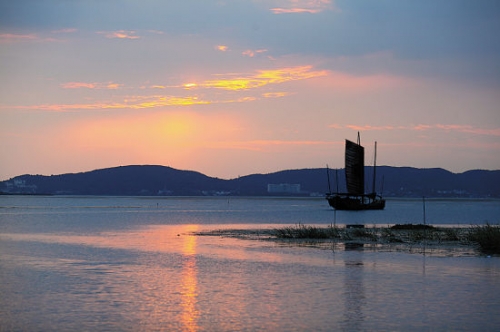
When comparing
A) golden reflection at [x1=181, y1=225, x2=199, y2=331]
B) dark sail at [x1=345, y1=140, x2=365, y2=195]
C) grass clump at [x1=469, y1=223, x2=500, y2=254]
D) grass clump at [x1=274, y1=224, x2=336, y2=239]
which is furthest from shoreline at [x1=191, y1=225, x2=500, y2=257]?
dark sail at [x1=345, y1=140, x2=365, y2=195]

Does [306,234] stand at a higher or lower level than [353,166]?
lower

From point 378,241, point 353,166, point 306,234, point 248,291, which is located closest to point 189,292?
point 248,291

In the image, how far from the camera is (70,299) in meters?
23.0

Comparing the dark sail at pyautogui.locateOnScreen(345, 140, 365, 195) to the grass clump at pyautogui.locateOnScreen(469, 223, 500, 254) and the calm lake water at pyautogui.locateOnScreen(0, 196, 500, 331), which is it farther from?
the calm lake water at pyautogui.locateOnScreen(0, 196, 500, 331)

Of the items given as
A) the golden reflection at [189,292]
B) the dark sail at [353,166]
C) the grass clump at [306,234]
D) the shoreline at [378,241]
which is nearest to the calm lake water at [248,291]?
the golden reflection at [189,292]

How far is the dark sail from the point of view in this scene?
13223cm

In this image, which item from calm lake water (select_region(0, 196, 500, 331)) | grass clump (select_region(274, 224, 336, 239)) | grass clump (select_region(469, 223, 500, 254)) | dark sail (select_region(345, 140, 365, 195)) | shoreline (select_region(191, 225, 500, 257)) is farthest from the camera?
dark sail (select_region(345, 140, 365, 195))

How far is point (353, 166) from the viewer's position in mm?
132750

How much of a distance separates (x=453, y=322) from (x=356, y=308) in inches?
126

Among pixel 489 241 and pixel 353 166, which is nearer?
pixel 489 241

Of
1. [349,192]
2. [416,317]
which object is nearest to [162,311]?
[416,317]

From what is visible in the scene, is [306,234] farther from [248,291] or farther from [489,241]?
[248,291]

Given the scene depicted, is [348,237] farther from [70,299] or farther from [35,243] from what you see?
[70,299]

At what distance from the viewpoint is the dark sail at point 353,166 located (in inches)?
5206
